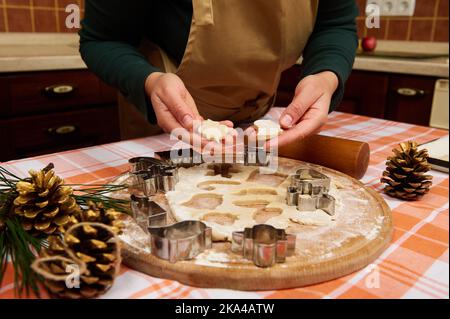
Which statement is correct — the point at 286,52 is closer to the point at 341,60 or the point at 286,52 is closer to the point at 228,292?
the point at 341,60

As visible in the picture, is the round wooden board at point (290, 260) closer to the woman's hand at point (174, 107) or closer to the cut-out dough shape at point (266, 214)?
the cut-out dough shape at point (266, 214)

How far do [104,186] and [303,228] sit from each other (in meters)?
0.29

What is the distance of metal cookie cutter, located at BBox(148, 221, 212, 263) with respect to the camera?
424mm

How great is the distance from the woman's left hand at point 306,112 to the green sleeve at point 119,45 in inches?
9.9

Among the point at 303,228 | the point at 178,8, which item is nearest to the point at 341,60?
the point at 178,8

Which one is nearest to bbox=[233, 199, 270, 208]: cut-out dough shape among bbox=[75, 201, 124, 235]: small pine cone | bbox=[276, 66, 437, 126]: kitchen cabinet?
bbox=[75, 201, 124, 235]: small pine cone

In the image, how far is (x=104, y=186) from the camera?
62 cm

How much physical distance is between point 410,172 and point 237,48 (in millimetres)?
388

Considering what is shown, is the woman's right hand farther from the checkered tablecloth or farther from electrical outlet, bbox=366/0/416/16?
electrical outlet, bbox=366/0/416/16

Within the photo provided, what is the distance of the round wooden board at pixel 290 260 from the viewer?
41 centimetres

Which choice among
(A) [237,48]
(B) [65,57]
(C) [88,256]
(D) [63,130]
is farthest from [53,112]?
(C) [88,256]

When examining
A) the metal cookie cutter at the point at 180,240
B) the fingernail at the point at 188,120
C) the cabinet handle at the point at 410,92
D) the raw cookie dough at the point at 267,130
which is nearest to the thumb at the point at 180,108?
the fingernail at the point at 188,120

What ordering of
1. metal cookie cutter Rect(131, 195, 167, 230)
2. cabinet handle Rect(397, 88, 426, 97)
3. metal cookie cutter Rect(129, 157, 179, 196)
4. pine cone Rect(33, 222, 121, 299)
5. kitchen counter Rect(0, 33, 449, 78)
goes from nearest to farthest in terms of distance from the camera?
1. pine cone Rect(33, 222, 121, 299)
2. metal cookie cutter Rect(131, 195, 167, 230)
3. metal cookie cutter Rect(129, 157, 179, 196)
4. kitchen counter Rect(0, 33, 449, 78)
5. cabinet handle Rect(397, 88, 426, 97)

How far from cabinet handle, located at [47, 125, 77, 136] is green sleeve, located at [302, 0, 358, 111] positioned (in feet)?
2.97
